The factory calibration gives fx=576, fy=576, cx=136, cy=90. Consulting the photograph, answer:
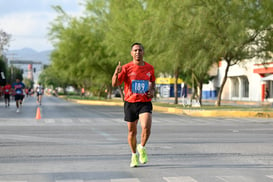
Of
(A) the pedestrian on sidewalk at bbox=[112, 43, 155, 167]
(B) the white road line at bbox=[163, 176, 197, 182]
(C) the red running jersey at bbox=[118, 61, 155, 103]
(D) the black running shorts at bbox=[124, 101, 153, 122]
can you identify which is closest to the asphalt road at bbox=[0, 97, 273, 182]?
(B) the white road line at bbox=[163, 176, 197, 182]

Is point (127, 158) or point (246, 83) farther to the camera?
point (246, 83)

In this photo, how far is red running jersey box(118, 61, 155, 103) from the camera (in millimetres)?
8945

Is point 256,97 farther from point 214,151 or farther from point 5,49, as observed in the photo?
point 214,151

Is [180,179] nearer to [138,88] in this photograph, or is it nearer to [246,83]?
[138,88]

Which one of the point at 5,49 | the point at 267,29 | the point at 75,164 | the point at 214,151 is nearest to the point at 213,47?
the point at 267,29

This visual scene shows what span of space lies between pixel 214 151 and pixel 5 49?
79.9m

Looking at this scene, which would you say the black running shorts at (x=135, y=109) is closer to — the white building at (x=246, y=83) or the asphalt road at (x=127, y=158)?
the asphalt road at (x=127, y=158)

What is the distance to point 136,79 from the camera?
8953 mm

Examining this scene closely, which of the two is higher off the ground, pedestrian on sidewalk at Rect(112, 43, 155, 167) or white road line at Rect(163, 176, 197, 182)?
pedestrian on sidewalk at Rect(112, 43, 155, 167)

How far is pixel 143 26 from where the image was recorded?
34969mm

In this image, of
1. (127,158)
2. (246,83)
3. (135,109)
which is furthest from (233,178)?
(246,83)

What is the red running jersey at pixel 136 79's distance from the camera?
8945 mm

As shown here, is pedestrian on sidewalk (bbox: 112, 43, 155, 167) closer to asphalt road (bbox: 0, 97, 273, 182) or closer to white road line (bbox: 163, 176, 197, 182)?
asphalt road (bbox: 0, 97, 273, 182)

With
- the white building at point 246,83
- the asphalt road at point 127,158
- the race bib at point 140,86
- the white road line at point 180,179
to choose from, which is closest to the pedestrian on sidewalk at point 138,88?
the race bib at point 140,86
